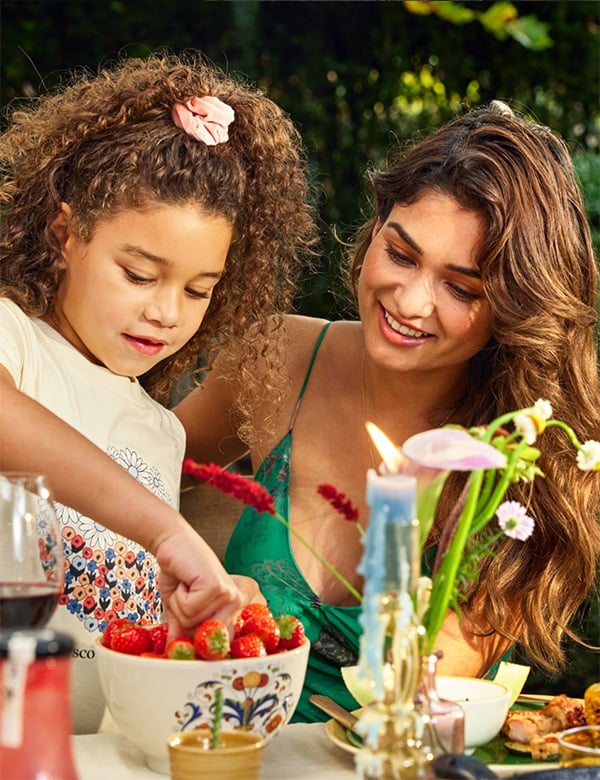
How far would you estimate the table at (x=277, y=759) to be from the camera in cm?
139

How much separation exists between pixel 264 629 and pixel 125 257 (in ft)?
2.52

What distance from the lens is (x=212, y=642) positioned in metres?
1.34

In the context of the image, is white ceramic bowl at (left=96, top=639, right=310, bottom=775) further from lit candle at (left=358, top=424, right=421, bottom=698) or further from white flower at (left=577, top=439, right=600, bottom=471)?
white flower at (left=577, top=439, right=600, bottom=471)

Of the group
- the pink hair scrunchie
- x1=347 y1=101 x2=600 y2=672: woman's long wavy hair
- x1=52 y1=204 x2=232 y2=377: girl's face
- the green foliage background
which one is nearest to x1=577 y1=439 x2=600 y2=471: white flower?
x1=347 y1=101 x2=600 y2=672: woman's long wavy hair

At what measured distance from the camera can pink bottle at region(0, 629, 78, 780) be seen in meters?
0.88

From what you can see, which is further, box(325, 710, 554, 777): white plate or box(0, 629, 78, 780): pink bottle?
box(325, 710, 554, 777): white plate

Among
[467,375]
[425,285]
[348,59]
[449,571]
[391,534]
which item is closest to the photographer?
[391,534]

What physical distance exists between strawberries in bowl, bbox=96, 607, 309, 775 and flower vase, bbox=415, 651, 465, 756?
18cm

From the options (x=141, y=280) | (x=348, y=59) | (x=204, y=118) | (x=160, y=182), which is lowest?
(x=141, y=280)

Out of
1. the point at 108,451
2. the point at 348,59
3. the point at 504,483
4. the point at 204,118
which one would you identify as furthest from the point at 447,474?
the point at 348,59

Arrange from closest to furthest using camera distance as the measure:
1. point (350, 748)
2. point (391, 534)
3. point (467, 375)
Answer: point (391, 534), point (350, 748), point (467, 375)

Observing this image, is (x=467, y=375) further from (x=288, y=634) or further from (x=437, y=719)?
(x=437, y=719)

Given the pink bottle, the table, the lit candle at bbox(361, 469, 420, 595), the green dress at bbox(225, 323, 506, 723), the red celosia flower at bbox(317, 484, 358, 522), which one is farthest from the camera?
the green dress at bbox(225, 323, 506, 723)

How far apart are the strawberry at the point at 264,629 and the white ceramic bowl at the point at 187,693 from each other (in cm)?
3
